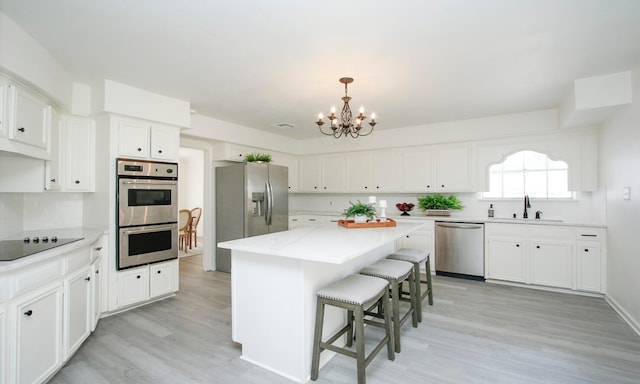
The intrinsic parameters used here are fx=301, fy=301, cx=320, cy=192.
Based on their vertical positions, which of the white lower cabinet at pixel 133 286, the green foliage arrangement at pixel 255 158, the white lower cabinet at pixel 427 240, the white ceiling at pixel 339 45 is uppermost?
the white ceiling at pixel 339 45

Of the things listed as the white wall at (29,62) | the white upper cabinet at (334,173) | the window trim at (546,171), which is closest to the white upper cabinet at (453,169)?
the window trim at (546,171)

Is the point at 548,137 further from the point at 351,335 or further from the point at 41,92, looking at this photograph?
the point at 41,92

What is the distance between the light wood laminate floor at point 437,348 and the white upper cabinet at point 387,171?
2.28 m

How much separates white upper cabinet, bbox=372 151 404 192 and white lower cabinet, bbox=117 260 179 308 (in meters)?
3.57

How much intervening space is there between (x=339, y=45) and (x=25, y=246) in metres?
2.75

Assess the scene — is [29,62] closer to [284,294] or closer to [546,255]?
[284,294]

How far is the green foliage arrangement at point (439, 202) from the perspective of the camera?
4906mm

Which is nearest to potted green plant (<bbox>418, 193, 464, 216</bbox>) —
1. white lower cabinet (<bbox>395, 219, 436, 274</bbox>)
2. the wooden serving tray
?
white lower cabinet (<bbox>395, 219, 436, 274</bbox>)

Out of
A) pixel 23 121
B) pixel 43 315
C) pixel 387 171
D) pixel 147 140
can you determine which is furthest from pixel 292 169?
pixel 43 315

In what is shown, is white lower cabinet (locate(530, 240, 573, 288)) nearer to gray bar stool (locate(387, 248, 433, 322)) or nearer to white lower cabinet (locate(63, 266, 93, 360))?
gray bar stool (locate(387, 248, 433, 322))

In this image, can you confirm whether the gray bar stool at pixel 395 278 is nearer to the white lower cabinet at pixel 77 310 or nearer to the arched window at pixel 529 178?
the white lower cabinet at pixel 77 310

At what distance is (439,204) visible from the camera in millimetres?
4949

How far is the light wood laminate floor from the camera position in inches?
83.8

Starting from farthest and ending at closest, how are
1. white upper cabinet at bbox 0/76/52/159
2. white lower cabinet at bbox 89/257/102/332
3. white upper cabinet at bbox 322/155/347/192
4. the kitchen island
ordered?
white upper cabinet at bbox 322/155/347/192 → white lower cabinet at bbox 89/257/102/332 → white upper cabinet at bbox 0/76/52/159 → the kitchen island
